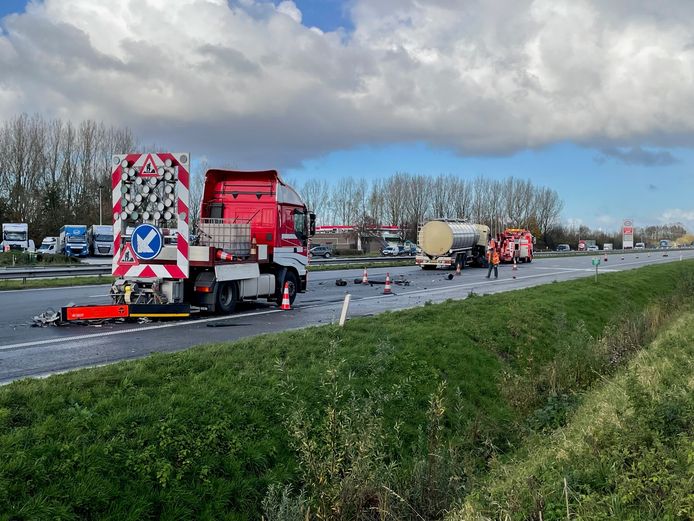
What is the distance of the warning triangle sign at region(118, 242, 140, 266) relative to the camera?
40.1 ft

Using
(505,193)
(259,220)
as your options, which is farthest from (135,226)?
(505,193)

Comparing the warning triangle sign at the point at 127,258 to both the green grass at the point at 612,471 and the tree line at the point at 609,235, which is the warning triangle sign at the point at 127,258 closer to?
the green grass at the point at 612,471

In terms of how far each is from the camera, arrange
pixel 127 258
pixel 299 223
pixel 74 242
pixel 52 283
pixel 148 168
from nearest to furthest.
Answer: pixel 148 168, pixel 127 258, pixel 299 223, pixel 52 283, pixel 74 242

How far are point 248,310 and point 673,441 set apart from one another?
37.1 ft

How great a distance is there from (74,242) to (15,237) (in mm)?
5769

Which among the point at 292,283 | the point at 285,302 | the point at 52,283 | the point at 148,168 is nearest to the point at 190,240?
the point at 148,168

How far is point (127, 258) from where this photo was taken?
12.2 meters

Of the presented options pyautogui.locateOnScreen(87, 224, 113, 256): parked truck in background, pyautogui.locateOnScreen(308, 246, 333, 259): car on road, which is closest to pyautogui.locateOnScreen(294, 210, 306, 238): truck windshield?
pyautogui.locateOnScreen(87, 224, 113, 256): parked truck in background

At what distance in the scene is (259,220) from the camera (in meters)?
15.5

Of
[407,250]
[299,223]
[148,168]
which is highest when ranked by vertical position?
[148,168]

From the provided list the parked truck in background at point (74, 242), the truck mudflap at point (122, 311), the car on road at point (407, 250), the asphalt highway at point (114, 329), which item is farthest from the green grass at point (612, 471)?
the car on road at point (407, 250)

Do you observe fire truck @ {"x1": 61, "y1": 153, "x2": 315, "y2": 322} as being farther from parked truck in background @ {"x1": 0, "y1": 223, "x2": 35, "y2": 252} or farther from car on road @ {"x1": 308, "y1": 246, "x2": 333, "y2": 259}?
car on road @ {"x1": 308, "y1": 246, "x2": 333, "y2": 259}

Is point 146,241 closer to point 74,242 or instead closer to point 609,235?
point 74,242

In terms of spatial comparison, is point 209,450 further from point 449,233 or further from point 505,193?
point 505,193
